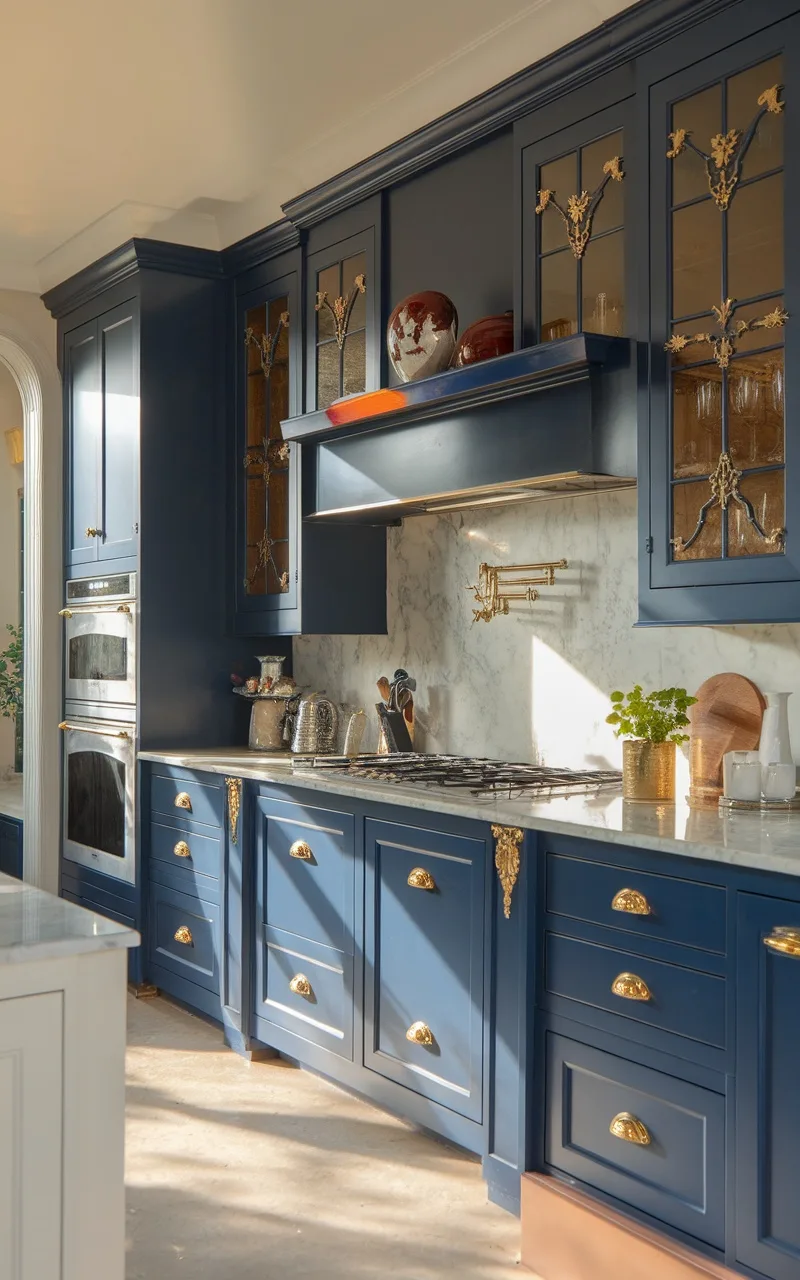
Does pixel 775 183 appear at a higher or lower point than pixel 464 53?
lower

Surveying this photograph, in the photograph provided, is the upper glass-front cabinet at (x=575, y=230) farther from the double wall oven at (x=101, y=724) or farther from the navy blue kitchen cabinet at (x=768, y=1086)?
the double wall oven at (x=101, y=724)

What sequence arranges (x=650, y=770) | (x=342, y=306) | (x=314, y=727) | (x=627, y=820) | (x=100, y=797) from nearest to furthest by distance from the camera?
1. (x=627, y=820)
2. (x=650, y=770)
3. (x=342, y=306)
4. (x=314, y=727)
5. (x=100, y=797)

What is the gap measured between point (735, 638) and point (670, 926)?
2.93 feet

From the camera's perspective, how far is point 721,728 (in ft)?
9.14

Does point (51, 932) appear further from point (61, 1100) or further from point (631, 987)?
point (631, 987)

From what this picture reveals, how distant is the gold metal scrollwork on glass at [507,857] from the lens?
2.56 m

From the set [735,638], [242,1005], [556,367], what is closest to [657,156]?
[556,367]

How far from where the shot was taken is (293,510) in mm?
4086

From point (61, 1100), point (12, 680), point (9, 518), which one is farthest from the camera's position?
point (9, 518)

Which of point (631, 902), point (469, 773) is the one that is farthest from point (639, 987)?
point (469, 773)

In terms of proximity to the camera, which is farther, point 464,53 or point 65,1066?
point 464,53

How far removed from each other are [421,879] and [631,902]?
2.38 ft

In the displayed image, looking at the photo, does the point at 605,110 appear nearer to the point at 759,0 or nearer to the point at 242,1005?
the point at 759,0

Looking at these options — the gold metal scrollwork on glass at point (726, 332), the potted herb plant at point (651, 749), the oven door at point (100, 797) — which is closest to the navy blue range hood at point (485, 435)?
the gold metal scrollwork on glass at point (726, 332)
